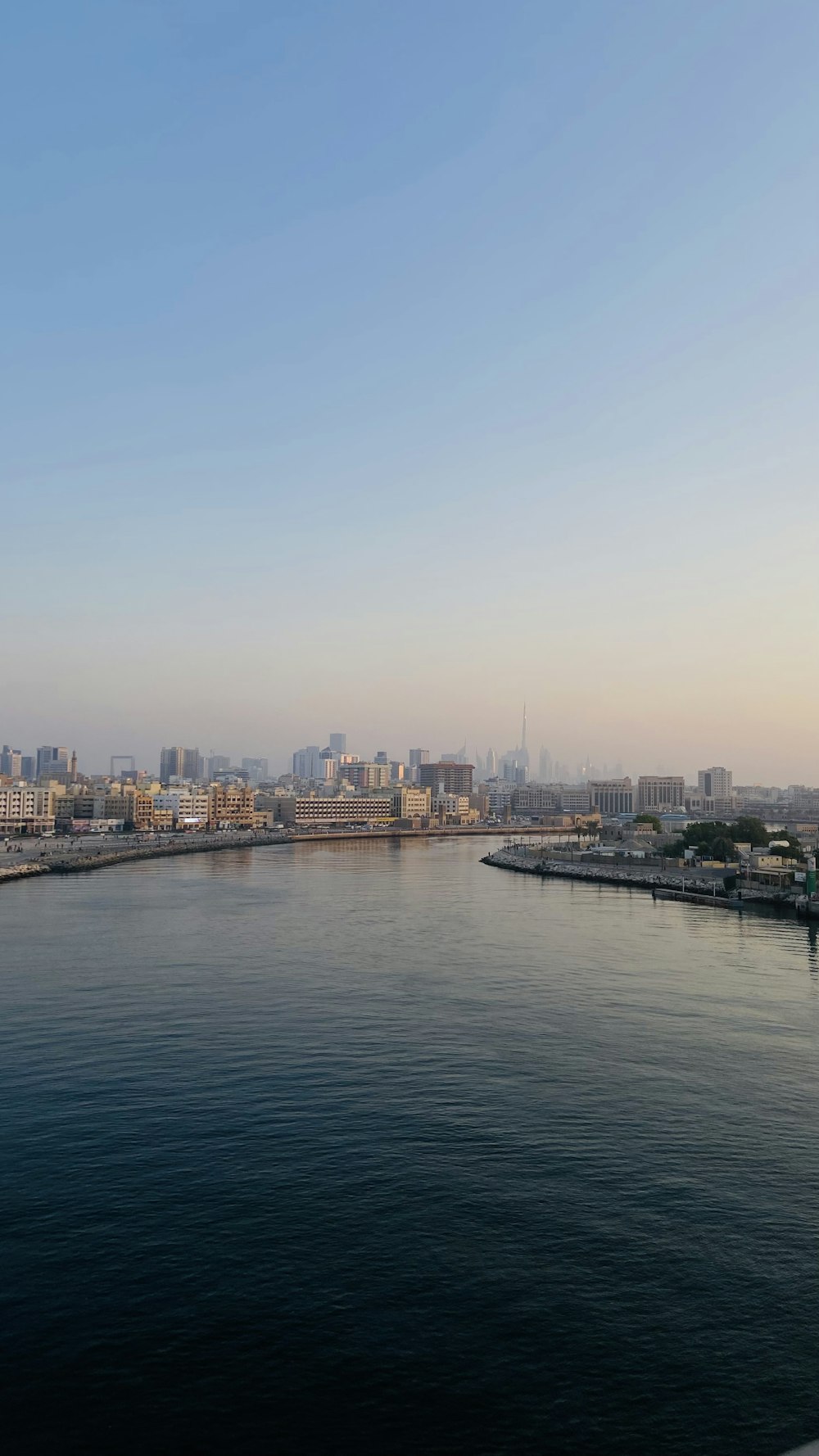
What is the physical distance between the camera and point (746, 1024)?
23969 millimetres

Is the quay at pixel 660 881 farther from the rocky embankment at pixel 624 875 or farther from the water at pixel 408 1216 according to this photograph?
the water at pixel 408 1216

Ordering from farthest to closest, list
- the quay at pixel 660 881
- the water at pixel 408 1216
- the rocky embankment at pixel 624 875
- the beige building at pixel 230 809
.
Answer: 1. the beige building at pixel 230 809
2. the rocky embankment at pixel 624 875
3. the quay at pixel 660 881
4. the water at pixel 408 1216

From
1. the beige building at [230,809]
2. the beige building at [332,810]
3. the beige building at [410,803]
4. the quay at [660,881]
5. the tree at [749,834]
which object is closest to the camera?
the quay at [660,881]

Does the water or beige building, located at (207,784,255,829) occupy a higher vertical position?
beige building, located at (207,784,255,829)

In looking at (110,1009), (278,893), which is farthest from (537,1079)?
(278,893)

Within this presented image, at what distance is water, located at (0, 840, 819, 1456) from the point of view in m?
9.48

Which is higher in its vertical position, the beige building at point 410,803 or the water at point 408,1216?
the beige building at point 410,803

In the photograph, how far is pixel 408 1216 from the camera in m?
13.2

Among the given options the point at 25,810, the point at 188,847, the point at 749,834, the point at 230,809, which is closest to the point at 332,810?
the point at 230,809

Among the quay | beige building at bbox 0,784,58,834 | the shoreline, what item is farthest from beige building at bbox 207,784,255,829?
the quay

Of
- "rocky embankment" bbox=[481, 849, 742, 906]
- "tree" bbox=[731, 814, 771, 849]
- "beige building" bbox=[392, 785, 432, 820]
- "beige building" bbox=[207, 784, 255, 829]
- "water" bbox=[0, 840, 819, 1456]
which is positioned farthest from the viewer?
"beige building" bbox=[392, 785, 432, 820]

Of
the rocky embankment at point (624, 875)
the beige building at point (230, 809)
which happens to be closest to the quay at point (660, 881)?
the rocky embankment at point (624, 875)

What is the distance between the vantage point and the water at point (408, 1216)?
9.48m

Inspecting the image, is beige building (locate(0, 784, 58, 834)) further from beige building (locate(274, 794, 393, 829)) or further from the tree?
the tree
